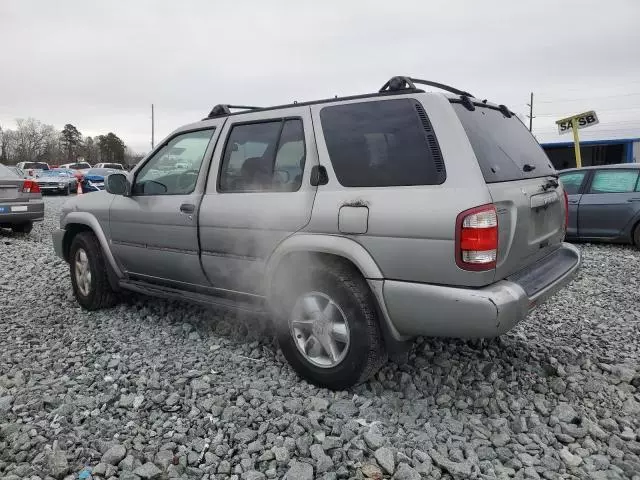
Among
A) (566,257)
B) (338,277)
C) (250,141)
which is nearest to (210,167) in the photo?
(250,141)

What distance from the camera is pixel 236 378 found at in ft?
11.0

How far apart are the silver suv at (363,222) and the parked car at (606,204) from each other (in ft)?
17.5

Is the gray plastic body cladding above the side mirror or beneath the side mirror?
beneath

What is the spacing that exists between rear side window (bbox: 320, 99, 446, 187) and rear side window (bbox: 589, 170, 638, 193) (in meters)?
6.89

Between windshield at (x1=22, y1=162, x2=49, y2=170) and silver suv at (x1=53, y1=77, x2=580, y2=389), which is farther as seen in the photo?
windshield at (x1=22, y1=162, x2=49, y2=170)

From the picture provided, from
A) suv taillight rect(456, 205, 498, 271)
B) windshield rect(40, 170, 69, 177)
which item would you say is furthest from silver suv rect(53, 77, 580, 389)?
Result: windshield rect(40, 170, 69, 177)

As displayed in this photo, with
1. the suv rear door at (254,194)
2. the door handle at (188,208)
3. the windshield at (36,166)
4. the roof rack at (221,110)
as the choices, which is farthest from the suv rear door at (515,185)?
the windshield at (36,166)

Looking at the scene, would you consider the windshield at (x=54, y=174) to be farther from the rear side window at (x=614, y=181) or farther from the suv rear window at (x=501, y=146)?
the suv rear window at (x=501, y=146)

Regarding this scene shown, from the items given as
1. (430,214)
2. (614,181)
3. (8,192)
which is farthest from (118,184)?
(614,181)

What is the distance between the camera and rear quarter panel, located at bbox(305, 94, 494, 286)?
2.59 meters

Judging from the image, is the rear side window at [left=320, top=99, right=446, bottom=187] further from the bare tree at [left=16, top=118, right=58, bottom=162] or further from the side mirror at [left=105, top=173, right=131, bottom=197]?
the bare tree at [left=16, top=118, right=58, bottom=162]

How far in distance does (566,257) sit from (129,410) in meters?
3.06

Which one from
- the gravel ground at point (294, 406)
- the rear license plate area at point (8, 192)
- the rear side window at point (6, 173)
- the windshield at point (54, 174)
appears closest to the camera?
the gravel ground at point (294, 406)

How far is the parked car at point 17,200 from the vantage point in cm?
898
